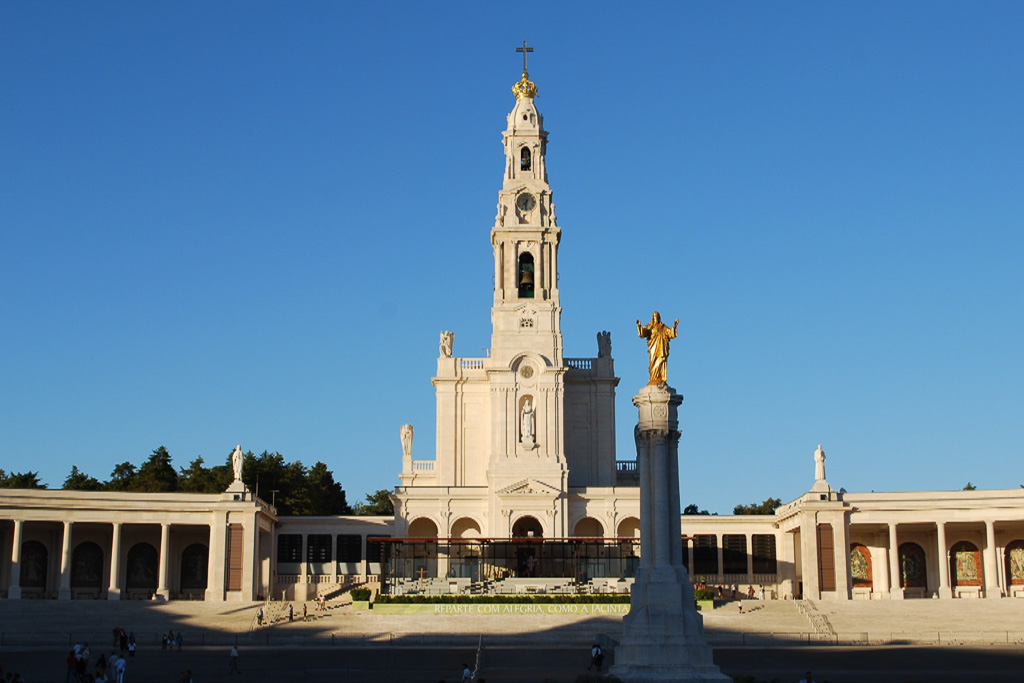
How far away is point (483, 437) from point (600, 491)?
1016 centimetres

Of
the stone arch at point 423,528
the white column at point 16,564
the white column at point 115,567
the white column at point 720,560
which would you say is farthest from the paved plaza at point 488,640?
the white column at point 720,560

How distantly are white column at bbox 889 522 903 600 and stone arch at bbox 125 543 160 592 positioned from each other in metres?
48.2

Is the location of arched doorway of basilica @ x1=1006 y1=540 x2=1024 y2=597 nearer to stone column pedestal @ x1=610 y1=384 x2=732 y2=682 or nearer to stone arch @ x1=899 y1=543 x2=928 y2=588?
stone arch @ x1=899 y1=543 x2=928 y2=588

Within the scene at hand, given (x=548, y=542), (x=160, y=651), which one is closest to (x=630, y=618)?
(x=160, y=651)

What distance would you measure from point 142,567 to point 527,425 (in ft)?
90.4

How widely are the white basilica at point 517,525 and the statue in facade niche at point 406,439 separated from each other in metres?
0.08

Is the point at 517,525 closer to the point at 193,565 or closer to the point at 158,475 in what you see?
the point at 193,565

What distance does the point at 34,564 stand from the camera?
80562 mm

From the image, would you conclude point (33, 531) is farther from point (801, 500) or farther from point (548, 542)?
point (801, 500)

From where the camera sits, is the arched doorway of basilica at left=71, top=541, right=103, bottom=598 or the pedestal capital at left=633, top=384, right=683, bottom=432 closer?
the pedestal capital at left=633, top=384, right=683, bottom=432

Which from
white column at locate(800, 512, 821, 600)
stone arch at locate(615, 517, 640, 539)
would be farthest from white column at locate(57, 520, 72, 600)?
white column at locate(800, 512, 821, 600)

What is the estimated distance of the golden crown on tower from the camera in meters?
94.0

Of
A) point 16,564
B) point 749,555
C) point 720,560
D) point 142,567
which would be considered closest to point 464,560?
Answer: point 720,560

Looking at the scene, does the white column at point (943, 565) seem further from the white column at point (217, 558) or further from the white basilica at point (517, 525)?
the white column at point (217, 558)
